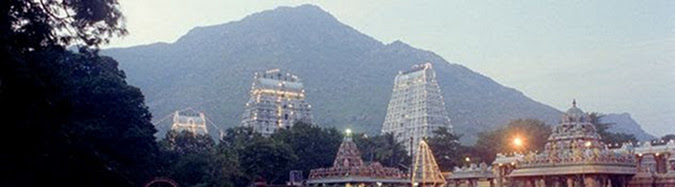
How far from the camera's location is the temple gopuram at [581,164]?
33.9 m

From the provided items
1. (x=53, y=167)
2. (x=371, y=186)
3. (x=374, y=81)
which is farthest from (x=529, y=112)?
(x=53, y=167)


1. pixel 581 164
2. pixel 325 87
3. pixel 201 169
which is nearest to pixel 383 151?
pixel 201 169

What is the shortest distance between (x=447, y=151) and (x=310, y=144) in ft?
47.2

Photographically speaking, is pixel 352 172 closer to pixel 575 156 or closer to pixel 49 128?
pixel 575 156

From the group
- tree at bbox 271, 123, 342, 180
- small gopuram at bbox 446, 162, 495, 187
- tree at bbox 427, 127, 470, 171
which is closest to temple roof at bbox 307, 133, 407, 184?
small gopuram at bbox 446, 162, 495, 187

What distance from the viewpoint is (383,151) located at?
237ft

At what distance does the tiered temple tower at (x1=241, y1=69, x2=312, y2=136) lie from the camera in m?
102

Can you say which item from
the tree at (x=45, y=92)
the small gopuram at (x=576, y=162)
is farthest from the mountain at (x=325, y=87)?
the tree at (x=45, y=92)

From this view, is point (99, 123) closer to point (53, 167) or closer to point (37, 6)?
point (53, 167)

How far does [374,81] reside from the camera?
176375 millimetres

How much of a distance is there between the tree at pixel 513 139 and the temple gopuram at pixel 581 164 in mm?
30740

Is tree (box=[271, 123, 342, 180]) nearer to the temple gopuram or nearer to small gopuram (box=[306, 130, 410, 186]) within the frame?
small gopuram (box=[306, 130, 410, 186])

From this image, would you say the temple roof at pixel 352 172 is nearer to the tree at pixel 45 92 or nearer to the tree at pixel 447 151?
the tree at pixel 447 151

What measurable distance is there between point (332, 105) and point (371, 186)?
365 feet
